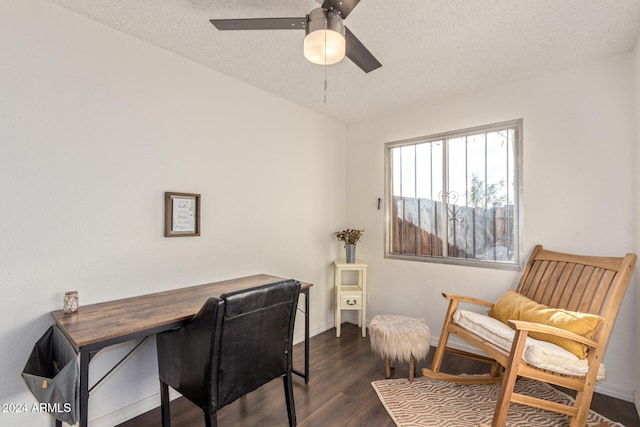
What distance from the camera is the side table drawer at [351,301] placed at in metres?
3.31

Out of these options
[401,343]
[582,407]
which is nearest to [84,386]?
[401,343]

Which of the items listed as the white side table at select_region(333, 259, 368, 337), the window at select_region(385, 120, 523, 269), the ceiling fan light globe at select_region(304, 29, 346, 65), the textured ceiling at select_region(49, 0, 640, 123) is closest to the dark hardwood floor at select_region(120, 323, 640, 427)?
the white side table at select_region(333, 259, 368, 337)

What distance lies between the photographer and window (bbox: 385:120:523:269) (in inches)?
109

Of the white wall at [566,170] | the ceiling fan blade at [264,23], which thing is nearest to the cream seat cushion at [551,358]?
the white wall at [566,170]

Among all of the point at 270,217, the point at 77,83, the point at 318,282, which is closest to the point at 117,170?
the point at 77,83

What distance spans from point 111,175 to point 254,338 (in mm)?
1337

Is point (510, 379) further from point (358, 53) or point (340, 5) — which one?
point (340, 5)

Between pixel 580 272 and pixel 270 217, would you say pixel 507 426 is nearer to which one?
pixel 580 272

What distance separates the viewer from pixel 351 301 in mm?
3326

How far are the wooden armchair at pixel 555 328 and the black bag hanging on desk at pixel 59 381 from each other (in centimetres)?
211

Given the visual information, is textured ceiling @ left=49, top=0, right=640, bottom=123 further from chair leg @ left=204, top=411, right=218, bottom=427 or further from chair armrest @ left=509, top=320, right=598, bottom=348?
chair leg @ left=204, top=411, right=218, bottom=427

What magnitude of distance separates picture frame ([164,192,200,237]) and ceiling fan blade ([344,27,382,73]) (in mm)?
1469

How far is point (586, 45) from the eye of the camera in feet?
7.00

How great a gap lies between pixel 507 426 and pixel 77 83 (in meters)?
3.29
